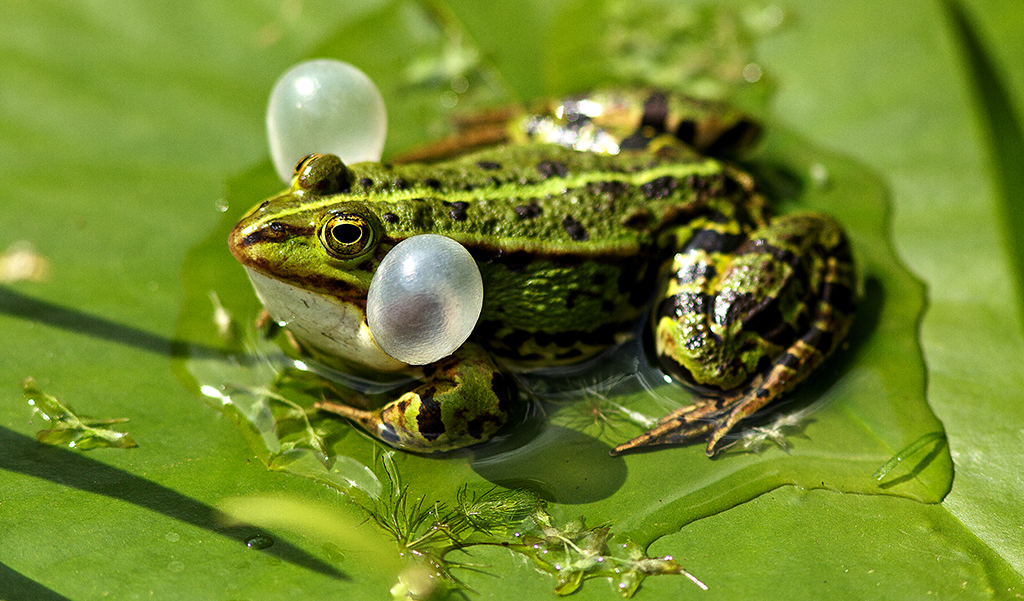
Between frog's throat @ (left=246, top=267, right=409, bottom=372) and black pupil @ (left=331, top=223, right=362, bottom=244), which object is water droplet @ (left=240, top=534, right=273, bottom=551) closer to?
frog's throat @ (left=246, top=267, right=409, bottom=372)

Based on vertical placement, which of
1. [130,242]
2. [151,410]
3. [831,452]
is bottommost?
[831,452]

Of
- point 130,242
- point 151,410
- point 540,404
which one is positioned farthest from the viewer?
point 130,242

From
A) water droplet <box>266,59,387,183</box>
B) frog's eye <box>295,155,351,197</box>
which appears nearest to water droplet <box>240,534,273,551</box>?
frog's eye <box>295,155,351,197</box>

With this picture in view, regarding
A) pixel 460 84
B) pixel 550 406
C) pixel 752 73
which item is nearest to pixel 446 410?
pixel 550 406

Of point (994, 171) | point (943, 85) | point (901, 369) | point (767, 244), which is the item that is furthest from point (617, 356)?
point (943, 85)

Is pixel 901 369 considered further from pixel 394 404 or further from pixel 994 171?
pixel 394 404

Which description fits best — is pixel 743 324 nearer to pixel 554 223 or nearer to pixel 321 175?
pixel 554 223
